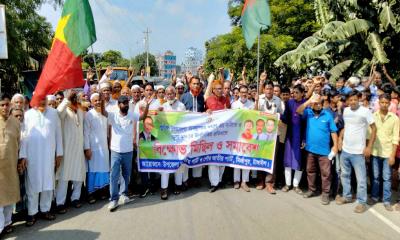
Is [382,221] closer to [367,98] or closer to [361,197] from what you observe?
[361,197]

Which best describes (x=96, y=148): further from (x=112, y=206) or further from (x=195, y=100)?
(x=195, y=100)

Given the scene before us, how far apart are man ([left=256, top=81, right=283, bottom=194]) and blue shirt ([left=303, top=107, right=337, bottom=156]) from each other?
81 cm

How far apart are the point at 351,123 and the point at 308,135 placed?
29.6 inches

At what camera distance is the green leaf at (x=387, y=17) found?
11.6 meters

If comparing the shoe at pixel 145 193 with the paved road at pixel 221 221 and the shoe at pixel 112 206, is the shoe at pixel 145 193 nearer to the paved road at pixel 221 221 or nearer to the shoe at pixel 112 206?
the paved road at pixel 221 221

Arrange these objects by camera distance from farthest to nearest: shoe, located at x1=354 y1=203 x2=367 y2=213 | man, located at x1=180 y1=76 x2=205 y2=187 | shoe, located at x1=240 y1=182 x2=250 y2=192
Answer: man, located at x1=180 y1=76 x2=205 y2=187 → shoe, located at x1=240 y1=182 x2=250 y2=192 → shoe, located at x1=354 y1=203 x2=367 y2=213

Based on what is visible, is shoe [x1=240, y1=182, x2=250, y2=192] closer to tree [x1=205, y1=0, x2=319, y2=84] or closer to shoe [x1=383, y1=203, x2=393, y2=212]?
shoe [x1=383, y1=203, x2=393, y2=212]

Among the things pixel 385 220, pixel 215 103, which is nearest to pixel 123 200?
pixel 215 103

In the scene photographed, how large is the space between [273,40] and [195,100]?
15227mm

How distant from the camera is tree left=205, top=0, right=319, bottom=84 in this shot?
67.0 ft

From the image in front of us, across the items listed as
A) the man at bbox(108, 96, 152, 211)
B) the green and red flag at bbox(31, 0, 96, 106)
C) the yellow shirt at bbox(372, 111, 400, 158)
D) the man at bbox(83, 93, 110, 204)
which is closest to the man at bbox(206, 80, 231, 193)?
the man at bbox(108, 96, 152, 211)

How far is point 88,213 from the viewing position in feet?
17.6

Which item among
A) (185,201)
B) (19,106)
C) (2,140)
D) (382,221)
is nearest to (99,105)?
(19,106)

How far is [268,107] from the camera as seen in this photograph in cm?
668
